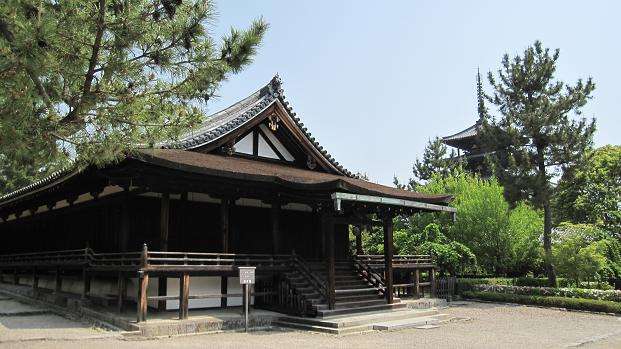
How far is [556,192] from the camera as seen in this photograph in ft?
86.4

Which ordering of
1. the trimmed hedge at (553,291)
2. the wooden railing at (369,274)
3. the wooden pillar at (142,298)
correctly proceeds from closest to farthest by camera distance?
A: 1. the wooden pillar at (142,298)
2. the wooden railing at (369,274)
3. the trimmed hedge at (553,291)

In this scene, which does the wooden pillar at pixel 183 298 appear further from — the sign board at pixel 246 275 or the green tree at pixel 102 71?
the green tree at pixel 102 71

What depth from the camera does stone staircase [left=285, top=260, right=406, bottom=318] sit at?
Result: 598 inches

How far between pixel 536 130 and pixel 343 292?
50.7ft

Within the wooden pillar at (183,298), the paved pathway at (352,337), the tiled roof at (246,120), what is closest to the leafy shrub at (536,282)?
the paved pathway at (352,337)

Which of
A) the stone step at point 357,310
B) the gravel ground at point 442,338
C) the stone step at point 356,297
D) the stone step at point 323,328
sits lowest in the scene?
the gravel ground at point 442,338

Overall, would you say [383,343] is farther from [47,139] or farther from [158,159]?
[47,139]

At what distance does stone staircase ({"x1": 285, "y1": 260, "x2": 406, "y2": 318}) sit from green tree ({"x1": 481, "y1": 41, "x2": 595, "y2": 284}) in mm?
12348

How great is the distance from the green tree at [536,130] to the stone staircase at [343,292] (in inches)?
486

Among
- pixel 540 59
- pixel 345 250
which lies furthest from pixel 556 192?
pixel 345 250

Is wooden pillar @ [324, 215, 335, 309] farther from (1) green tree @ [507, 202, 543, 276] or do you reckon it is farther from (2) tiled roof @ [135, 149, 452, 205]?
(1) green tree @ [507, 202, 543, 276]

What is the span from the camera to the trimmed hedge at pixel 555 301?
20609 mm

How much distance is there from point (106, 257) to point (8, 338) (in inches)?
184

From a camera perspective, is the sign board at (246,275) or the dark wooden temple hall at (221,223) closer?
the sign board at (246,275)
